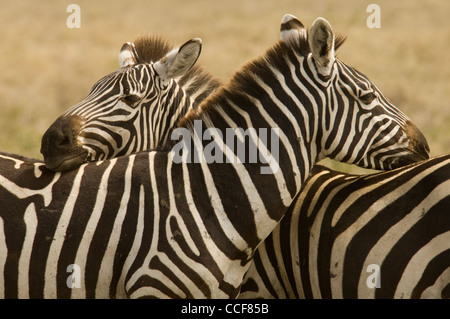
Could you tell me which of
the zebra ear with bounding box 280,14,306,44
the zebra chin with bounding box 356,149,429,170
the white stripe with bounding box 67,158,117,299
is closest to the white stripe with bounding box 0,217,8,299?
the white stripe with bounding box 67,158,117,299

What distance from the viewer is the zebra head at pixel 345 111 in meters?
4.79

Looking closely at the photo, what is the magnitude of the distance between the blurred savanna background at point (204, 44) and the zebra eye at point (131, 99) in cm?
567

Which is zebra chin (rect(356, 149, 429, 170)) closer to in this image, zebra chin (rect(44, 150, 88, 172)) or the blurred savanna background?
zebra chin (rect(44, 150, 88, 172))

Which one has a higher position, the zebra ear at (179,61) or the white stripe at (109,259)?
the zebra ear at (179,61)

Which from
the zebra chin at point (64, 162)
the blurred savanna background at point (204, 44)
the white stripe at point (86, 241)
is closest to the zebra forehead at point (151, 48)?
the zebra chin at point (64, 162)

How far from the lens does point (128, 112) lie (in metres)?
5.56

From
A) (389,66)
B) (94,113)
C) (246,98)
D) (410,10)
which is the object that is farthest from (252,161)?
(410,10)

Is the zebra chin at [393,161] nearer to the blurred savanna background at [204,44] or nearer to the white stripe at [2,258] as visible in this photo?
the white stripe at [2,258]

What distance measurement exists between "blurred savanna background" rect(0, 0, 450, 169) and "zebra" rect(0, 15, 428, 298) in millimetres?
6432

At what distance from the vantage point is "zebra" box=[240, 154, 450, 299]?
438cm

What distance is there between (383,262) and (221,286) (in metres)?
1.09

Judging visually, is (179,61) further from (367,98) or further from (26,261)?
(26,261)

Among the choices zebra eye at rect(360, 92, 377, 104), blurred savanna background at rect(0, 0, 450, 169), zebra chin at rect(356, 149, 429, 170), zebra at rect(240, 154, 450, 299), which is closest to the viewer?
zebra at rect(240, 154, 450, 299)

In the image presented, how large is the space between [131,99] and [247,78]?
3.87 ft
